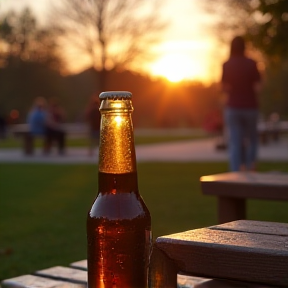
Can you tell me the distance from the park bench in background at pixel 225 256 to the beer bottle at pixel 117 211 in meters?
0.14

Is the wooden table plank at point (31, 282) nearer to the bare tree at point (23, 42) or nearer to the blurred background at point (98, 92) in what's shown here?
the blurred background at point (98, 92)

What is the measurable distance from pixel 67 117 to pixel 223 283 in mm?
61890

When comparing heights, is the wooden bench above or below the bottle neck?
below

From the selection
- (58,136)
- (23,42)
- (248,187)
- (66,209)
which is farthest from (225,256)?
(23,42)

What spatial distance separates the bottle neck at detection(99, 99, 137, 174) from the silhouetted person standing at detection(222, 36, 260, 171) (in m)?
7.89

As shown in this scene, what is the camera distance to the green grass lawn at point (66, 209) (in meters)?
5.75

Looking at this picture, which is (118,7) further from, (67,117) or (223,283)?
(223,283)

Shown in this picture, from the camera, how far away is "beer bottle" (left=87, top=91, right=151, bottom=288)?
66.5 inches

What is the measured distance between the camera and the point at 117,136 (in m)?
1.71

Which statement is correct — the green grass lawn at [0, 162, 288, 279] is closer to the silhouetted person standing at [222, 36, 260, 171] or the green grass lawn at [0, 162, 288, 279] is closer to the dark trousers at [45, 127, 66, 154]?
the silhouetted person standing at [222, 36, 260, 171]

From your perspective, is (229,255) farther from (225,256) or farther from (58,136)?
(58,136)

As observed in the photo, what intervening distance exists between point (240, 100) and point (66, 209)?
120 inches

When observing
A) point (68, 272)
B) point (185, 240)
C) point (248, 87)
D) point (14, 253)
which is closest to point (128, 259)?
→ point (185, 240)

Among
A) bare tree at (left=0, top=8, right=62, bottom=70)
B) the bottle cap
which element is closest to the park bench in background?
the bottle cap
